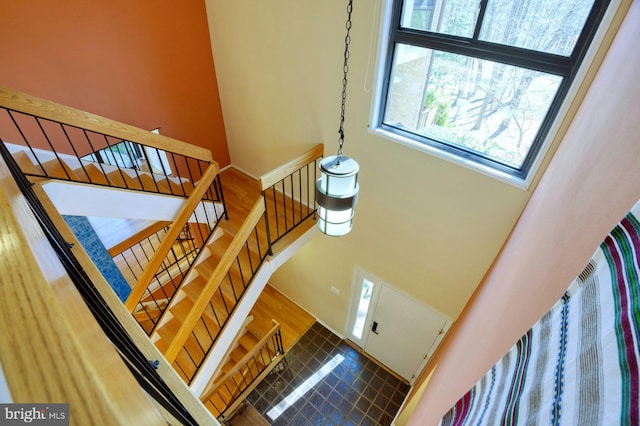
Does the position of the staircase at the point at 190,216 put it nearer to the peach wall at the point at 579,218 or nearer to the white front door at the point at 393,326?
the white front door at the point at 393,326

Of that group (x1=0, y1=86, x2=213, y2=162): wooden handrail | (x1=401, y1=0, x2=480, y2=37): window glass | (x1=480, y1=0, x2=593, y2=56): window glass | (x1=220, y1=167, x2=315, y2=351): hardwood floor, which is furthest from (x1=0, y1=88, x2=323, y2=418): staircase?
(x1=480, y1=0, x2=593, y2=56): window glass

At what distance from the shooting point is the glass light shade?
1812 millimetres

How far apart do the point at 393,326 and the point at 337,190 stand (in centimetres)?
290

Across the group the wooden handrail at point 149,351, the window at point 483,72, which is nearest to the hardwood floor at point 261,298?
the window at point 483,72

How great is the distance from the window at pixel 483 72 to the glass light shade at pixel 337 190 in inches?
45.3

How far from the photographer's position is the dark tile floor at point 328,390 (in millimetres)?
4078

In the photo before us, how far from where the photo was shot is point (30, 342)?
0.32 metres

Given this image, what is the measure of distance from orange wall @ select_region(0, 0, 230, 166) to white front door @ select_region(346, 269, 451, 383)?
3139 mm

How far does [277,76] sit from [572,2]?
2.55 metres

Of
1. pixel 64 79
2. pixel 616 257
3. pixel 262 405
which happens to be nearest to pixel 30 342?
pixel 616 257

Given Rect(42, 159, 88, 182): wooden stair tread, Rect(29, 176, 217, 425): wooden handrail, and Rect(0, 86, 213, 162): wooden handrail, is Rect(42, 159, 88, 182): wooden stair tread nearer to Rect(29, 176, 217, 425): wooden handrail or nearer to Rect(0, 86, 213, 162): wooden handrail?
Rect(0, 86, 213, 162): wooden handrail

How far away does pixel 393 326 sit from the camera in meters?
4.14

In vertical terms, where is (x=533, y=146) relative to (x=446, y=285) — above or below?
above

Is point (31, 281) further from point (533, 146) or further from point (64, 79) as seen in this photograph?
point (64, 79)
